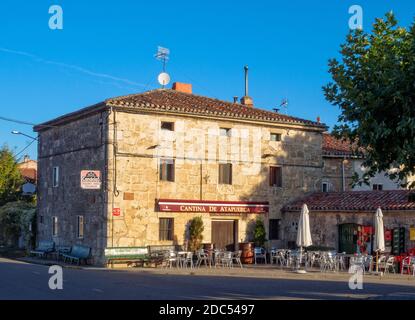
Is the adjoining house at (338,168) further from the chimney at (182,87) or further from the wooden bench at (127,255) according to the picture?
the wooden bench at (127,255)

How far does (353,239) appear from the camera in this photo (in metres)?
29.2

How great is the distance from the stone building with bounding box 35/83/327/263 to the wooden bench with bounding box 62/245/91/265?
363 millimetres

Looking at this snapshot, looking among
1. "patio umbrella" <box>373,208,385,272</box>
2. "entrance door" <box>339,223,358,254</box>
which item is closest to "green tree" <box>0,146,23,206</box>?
"entrance door" <box>339,223,358,254</box>

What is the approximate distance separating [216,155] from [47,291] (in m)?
15.0

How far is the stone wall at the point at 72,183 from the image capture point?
2820 centimetres

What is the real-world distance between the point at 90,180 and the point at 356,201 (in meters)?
12.1

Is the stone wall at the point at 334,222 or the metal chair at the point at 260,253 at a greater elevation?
the stone wall at the point at 334,222

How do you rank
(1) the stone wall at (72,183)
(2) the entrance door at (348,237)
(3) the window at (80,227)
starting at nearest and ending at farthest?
(1) the stone wall at (72,183), (2) the entrance door at (348,237), (3) the window at (80,227)

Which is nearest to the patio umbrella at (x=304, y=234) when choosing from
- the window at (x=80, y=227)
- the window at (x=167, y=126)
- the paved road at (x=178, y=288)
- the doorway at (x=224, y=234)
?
the paved road at (x=178, y=288)

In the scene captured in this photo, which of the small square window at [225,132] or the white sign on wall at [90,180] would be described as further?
the small square window at [225,132]

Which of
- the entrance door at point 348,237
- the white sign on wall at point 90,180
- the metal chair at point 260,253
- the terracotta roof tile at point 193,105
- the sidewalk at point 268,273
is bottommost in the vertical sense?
the sidewalk at point 268,273

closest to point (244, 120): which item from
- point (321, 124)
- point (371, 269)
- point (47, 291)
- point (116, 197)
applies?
point (321, 124)

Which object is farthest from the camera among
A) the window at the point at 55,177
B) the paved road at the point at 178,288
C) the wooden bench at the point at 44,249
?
the window at the point at 55,177

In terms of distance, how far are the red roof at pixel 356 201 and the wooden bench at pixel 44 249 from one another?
39.2 feet
